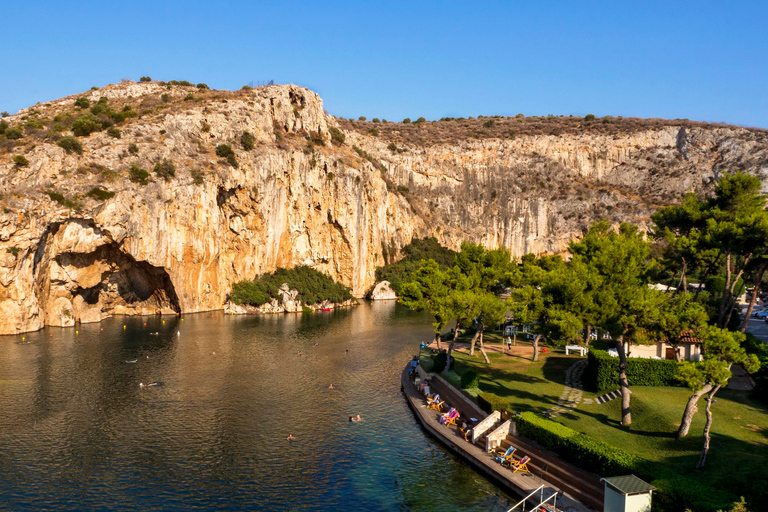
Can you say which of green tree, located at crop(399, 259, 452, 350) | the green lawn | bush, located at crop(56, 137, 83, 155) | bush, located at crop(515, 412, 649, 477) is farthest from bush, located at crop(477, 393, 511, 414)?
bush, located at crop(56, 137, 83, 155)

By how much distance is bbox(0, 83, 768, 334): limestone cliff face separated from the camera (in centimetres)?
6291

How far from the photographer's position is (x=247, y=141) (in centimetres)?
8825

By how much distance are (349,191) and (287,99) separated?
22910 millimetres

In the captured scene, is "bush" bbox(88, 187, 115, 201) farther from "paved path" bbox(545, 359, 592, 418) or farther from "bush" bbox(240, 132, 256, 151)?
"paved path" bbox(545, 359, 592, 418)

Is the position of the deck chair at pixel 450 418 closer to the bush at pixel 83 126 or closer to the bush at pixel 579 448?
the bush at pixel 579 448

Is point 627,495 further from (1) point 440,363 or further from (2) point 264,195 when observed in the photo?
(2) point 264,195

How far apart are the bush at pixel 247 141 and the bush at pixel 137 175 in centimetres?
2040

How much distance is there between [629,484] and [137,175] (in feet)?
228

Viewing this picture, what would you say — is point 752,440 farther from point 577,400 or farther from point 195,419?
point 195,419

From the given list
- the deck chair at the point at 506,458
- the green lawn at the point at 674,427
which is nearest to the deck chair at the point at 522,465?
the deck chair at the point at 506,458

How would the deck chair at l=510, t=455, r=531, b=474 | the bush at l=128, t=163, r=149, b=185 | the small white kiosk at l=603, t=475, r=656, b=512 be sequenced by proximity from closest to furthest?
the small white kiosk at l=603, t=475, r=656, b=512 < the deck chair at l=510, t=455, r=531, b=474 < the bush at l=128, t=163, r=149, b=185

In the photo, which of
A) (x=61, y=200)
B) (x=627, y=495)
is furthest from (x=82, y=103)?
(x=627, y=495)

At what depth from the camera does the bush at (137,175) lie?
7016 cm

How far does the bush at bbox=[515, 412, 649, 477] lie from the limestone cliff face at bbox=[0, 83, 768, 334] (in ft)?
183
